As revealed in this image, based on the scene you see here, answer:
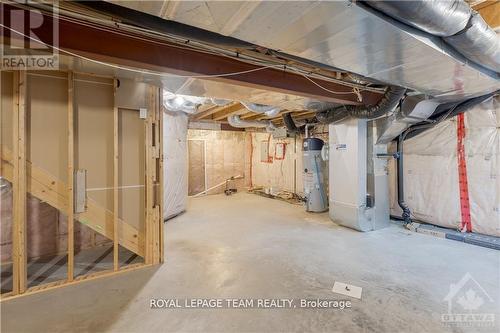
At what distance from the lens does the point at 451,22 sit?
4.88 feet

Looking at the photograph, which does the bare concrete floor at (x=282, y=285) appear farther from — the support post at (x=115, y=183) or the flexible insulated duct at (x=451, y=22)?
the flexible insulated duct at (x=451, y=22)

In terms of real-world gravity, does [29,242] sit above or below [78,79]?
below

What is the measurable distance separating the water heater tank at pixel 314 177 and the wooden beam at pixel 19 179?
4431mm

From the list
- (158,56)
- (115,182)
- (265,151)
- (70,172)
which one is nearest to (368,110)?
(158,56)

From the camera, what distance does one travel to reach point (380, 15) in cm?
142

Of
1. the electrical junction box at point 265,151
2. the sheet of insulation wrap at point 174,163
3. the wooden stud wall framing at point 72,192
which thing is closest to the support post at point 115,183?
the wooden stud wall framing at point 72,192

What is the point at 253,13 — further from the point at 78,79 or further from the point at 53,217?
the point at 53,217

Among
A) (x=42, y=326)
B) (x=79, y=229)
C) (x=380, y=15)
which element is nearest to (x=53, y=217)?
(x=79, y=229)

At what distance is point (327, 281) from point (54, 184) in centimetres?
273

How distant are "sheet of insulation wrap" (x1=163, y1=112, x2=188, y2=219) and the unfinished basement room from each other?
570mm

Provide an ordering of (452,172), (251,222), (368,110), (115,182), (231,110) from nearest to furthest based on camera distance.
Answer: (115,182)
(368,110)
(452,172)
(251,222)
(231,110)

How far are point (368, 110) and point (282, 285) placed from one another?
2593mm

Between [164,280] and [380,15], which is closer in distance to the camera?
[380,15]

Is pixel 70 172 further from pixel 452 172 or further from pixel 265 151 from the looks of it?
pixel 265 151
